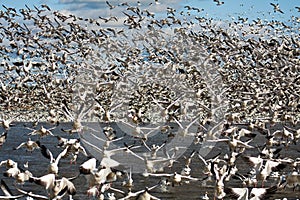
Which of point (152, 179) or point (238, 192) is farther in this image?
point (152, 179)

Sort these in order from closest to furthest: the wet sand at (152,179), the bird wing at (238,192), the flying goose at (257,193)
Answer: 1. the flying goose at (257,193)
2. the bird wing at (238,192)
3. the wet sand at (152,179)

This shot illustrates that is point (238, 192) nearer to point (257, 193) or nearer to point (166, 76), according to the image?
point (257, 193)

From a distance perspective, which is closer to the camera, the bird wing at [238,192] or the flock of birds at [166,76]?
the bird wing at [238,192]

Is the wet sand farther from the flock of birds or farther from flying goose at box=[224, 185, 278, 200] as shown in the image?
flying goose at box=[224, 185, 278, 200]

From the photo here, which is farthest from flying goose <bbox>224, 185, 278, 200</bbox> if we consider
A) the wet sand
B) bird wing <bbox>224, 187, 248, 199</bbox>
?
the wet sand

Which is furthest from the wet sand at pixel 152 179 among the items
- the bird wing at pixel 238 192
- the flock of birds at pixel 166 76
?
the bird wing at pixel 238 192

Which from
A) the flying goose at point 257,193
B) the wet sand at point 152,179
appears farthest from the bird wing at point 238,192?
the wet sand at point 152,179

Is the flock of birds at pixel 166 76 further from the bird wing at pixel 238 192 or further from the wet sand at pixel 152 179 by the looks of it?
the bird wing at pixel 238 192

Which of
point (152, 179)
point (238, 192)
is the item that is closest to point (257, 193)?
point (238, 192)

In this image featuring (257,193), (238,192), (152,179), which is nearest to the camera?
(257,193)

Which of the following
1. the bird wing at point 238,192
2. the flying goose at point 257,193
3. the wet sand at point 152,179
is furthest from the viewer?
the wet sand at point 152,179

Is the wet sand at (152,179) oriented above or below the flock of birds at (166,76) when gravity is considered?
below

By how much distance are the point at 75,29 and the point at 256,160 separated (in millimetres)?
20958

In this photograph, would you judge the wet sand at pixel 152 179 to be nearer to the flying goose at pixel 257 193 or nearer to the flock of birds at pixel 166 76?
the flock of birds at pixel 166 76
